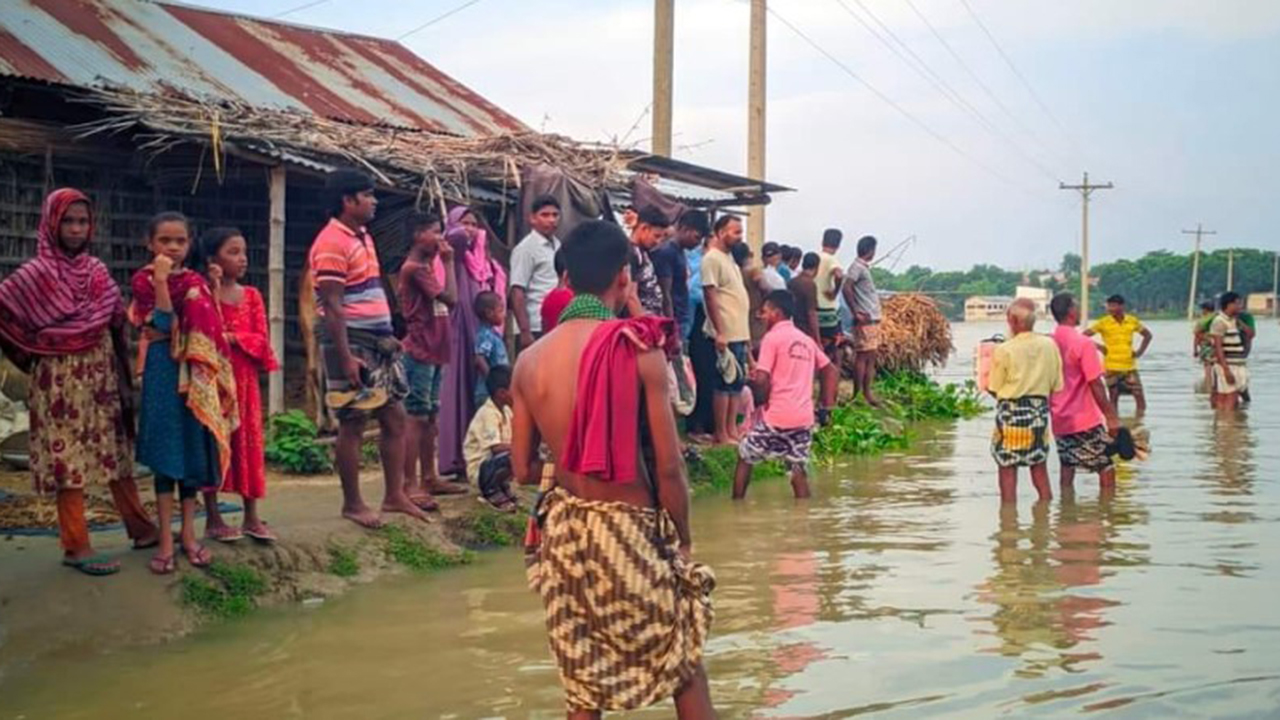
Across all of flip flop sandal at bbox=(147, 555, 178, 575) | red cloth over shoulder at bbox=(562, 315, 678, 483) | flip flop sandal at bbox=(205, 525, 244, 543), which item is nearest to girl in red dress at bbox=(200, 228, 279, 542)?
flip flop sandal at bbox=(205, 525, 244, 543)

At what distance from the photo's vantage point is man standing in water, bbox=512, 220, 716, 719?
166 inches

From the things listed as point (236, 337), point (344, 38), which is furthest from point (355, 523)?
point (344, 38)

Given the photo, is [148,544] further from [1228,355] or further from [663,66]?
[1228,355]

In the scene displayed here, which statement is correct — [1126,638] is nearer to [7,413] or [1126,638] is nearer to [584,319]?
[584,319]

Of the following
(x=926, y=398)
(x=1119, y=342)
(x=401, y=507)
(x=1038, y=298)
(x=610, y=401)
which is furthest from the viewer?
(x=1038, y=298)

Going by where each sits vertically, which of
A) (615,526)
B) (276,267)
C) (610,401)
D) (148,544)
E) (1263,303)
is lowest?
(148,544)

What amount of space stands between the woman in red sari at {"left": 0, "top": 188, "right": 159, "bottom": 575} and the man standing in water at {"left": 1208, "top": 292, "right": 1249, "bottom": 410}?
1554cm

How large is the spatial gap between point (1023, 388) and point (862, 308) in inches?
246

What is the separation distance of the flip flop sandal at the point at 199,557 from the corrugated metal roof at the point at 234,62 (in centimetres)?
567

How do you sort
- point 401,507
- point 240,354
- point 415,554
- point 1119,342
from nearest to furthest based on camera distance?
point 240,354
point 415,554
point 401,507
point 1119,342

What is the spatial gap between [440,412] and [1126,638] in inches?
188

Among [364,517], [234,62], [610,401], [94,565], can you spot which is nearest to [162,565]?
[94,565]

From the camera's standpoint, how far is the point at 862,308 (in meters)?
16.3

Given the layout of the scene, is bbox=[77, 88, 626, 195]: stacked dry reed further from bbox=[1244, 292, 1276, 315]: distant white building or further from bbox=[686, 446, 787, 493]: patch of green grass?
bbox=[1244, 292, 1276, 315]: distant white building
